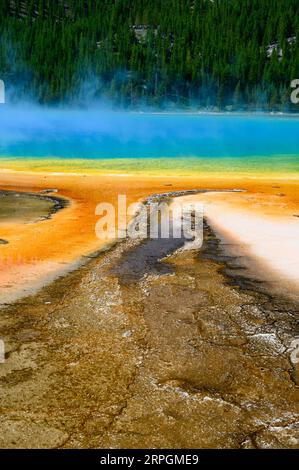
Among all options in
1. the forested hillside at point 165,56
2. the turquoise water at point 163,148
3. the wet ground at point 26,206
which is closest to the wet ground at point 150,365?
the wet ground at point 26,206

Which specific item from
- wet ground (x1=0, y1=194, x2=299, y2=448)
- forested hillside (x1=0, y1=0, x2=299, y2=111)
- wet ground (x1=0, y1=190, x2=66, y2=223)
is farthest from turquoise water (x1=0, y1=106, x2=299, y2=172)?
forested hillside (x1=0, y1=0, x2=299, y2=111)

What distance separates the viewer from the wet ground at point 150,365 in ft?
12.7

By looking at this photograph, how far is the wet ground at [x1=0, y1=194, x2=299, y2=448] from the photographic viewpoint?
12.7ft

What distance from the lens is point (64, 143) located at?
34.5 meters

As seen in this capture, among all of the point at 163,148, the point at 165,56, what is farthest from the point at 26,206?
the point at 165,56

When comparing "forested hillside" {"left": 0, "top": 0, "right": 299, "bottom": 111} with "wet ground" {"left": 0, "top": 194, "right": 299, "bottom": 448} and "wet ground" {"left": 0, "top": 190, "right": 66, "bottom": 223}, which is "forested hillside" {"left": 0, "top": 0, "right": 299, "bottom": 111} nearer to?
"wet ground" {"left": 0, "top": 190, "right": 66, "bottom": 223}

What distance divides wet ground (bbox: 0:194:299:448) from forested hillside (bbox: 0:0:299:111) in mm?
79784

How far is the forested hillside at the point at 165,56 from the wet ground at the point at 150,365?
262 feet

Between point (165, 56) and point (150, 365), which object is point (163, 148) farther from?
point (165, 56)

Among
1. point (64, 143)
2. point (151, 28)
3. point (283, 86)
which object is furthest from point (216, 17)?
point (64, 143)

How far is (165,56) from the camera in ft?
318

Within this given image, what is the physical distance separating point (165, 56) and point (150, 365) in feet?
322

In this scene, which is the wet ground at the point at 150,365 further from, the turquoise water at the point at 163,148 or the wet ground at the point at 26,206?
the turquoise water at the point at 163,148

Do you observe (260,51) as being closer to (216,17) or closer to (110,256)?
(216,17)
